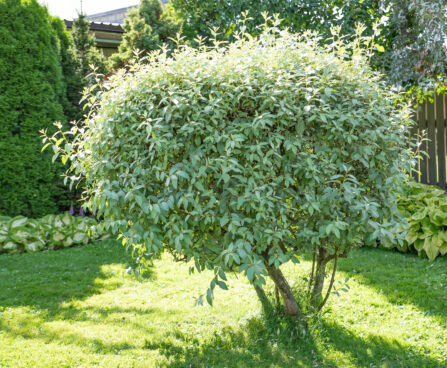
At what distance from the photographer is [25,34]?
7.09 m

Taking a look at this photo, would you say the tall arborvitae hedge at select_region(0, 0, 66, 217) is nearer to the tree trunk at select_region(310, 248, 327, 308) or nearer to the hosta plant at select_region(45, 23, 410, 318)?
the hosta plant at select_region(45, 23, 410, 318)

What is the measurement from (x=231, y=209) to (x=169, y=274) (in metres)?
2.74

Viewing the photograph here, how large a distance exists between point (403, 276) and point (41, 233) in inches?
198

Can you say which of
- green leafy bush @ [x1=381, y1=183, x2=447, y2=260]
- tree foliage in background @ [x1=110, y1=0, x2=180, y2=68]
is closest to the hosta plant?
green leafy bush @ [x1=381, y1=183, x2=447, y2=260]

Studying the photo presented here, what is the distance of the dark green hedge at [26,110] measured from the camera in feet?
22.5

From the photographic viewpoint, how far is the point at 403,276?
4539mm

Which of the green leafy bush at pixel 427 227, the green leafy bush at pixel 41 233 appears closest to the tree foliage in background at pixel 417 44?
the green leafy bush at pixel 427 227

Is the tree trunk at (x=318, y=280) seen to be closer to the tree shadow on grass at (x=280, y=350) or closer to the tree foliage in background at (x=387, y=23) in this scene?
the tree shadow on grass at (x=280, y=350)

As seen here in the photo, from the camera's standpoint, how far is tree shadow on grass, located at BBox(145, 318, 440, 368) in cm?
284

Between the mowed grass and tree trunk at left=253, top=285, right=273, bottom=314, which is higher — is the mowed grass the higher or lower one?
the lower one

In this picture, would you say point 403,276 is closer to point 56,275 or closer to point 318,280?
point 318,280

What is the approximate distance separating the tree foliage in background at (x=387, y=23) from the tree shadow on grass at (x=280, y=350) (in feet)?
14.1

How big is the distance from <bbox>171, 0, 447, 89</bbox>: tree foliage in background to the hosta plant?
366cm

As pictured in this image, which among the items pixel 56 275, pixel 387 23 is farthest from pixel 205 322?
pixel 387 23
